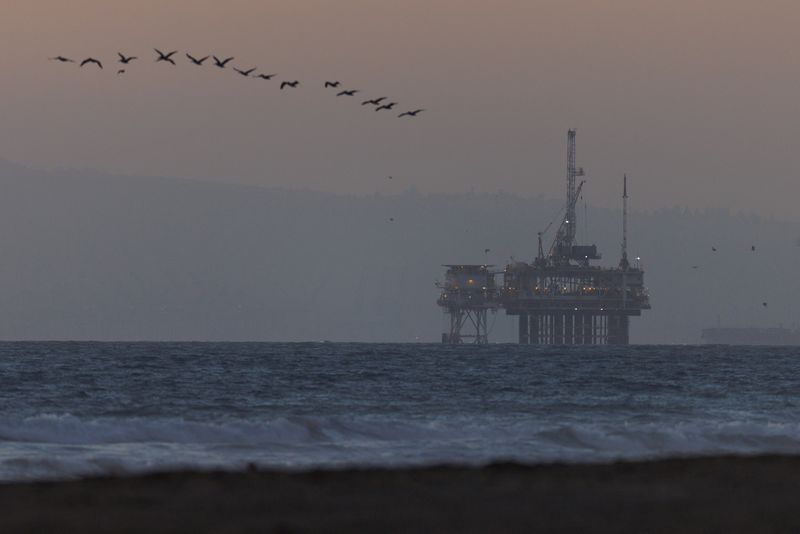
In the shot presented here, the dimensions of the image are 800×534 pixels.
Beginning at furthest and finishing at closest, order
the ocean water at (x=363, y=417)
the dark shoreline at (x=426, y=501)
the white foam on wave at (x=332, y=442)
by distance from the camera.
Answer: the ocean water at (x=363, y=417)
the white foam on wave at (x=332, y=442)
the dark shoreline at (x=426, y=501)

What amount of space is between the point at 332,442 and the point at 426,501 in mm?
16348

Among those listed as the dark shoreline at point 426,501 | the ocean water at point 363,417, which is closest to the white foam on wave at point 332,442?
the ocean water at point 363,417

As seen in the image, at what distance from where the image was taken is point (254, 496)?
1627cm

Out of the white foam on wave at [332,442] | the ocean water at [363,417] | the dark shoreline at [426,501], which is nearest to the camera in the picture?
the dark shoreline at [426,501]

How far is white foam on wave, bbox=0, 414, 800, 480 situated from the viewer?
1056 inches

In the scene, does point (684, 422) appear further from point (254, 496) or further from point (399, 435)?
point (254, 496)

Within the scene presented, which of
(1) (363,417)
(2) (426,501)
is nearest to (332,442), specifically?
(1) (363,417)

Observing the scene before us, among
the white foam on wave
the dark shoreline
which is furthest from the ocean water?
the dark shoreline

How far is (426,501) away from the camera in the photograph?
1594 centimetres

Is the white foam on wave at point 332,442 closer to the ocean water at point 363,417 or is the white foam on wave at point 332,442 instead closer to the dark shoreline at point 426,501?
the ocean water at point 363,417

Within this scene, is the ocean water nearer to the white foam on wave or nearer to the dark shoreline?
the white foam on wave

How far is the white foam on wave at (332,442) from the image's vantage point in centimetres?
2683

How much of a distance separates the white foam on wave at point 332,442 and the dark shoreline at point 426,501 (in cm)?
675

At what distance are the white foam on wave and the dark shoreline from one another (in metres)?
6.75
